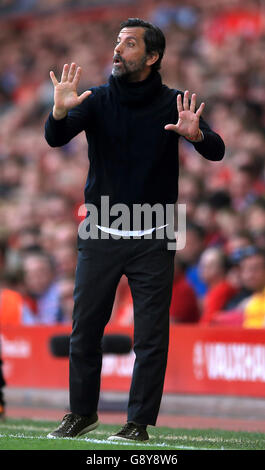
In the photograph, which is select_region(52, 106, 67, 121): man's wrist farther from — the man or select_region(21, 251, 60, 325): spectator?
select_region(21, 251, 60, 325): spectator

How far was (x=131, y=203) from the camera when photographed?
19.8ft

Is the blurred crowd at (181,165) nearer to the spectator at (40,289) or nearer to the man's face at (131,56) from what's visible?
the spectator at (40,289)

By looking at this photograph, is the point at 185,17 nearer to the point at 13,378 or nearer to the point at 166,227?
the point at 13,378

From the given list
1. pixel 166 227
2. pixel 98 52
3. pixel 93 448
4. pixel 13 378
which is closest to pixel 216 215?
pixel 13 378

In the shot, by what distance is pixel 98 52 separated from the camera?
773 inches

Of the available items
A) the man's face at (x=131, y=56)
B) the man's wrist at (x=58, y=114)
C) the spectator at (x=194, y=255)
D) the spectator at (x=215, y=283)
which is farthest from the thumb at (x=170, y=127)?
the spectator at (x=194, y=255)

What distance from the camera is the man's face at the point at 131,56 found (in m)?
6.03

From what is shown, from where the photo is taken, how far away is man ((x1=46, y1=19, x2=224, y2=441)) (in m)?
6.00

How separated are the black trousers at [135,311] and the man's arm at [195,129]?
0.60 metres

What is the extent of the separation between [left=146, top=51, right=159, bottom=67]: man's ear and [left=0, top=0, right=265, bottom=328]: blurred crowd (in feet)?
14.4

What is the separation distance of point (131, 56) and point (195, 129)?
59 centimetres

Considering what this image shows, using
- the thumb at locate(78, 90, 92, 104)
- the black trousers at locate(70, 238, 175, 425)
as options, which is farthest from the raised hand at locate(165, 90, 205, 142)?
the black trousers at locate(70, 238, 175, 425)

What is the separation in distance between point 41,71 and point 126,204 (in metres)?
15.3

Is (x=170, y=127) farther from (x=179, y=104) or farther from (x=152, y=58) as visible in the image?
(x=152, y=58)
